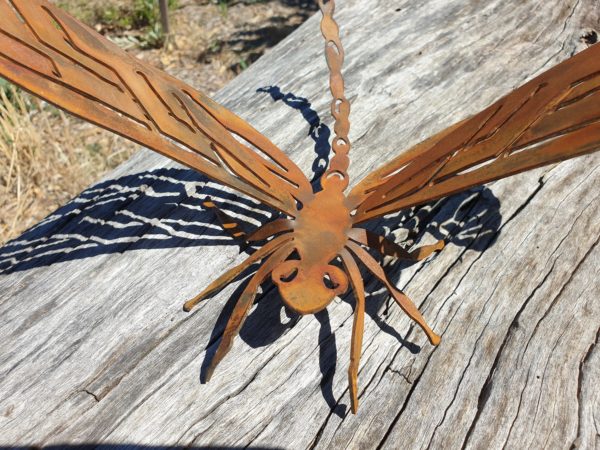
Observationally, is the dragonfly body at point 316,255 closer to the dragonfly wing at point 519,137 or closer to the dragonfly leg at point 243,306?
the dragonfly leg at point 243,306

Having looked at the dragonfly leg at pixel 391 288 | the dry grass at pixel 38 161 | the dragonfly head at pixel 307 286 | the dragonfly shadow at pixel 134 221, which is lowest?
the dragonfly leg at pixel 391 288

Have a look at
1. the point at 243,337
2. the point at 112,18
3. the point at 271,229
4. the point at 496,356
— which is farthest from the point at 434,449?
the point at 112,18

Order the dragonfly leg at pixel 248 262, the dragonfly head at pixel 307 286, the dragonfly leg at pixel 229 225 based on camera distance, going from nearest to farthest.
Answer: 1. the dragonfly head at pixel 307 286
2. the dragonfly leg at pixel 248 262
3. the dragonfly leg at pixel 229 225

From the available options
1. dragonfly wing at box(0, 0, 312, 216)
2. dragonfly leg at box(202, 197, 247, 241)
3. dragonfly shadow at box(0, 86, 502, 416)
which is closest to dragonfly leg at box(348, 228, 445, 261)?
dragonfly shadow at box(0, 86, 502, 416)

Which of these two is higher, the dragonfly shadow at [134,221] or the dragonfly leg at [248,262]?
the dragonfly shadow at [134,221]

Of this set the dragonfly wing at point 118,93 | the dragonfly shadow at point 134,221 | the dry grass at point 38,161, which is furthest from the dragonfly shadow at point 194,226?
the dry grass at point 38,161

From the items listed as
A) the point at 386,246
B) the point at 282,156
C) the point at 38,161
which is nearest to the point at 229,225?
the point at 282,156

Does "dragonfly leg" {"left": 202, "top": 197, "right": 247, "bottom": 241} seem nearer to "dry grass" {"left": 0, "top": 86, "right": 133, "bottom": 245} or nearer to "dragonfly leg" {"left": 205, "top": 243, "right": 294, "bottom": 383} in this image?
"dragonfly leg" {"left": 205, "top": 243, "right": 294, "bottom": 383}

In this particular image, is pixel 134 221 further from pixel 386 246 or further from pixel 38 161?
pixel 38 161
